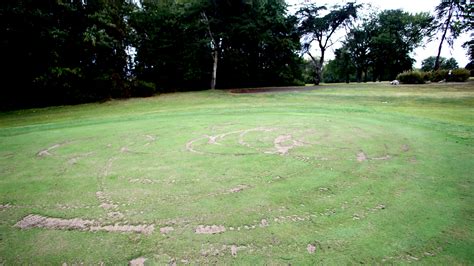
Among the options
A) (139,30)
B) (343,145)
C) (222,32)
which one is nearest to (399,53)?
(222,32)

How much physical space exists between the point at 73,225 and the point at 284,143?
4.67 m

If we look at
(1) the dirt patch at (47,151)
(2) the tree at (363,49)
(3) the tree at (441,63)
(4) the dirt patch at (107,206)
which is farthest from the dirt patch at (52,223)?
(3) the tree at (441,63)

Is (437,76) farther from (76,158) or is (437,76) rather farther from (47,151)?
(47,151)

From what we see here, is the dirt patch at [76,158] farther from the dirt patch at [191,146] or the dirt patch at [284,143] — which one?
the dirt patch at [284,143]

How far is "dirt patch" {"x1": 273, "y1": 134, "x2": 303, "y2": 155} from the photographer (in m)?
5.84

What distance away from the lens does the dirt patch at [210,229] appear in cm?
284

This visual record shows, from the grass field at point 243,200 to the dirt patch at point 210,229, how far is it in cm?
2

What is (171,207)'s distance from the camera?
3.38 meters

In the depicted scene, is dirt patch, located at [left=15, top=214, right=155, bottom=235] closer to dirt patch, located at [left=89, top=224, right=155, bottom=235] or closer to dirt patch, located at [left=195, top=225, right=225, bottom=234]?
dirt patch, located at [left=89, top=224, right=155, bottom=235]

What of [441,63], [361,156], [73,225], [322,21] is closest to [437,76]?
[322,21]

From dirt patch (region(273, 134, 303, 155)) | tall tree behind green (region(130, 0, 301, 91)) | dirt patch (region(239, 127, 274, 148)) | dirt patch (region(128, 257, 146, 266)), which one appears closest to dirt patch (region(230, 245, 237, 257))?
dirt patch (region(128, 257, 146, 266))

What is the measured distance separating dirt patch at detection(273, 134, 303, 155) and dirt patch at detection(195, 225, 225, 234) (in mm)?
3007

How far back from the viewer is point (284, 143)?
6.42 metres

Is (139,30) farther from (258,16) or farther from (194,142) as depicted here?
(194,142)
